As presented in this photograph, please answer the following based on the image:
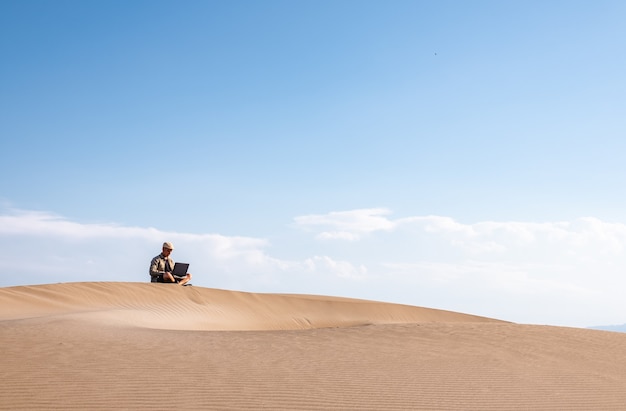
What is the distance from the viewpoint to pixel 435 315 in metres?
27.0

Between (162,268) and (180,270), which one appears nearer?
(162,268)

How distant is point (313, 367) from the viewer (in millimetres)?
7473

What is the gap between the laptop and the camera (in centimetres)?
1656

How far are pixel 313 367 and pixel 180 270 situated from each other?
981 cm

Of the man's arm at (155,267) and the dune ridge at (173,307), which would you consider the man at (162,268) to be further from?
the dune ridge at (173,307)

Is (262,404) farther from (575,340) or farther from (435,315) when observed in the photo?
(435,315)

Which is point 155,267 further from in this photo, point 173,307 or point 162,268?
point 173,307

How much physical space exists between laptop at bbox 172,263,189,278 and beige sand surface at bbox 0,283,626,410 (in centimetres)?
331

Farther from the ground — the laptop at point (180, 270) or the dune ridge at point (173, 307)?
the laptop at point (180, 270)

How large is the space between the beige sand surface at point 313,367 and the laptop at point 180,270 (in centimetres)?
331

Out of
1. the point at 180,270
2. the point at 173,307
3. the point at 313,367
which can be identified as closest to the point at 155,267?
the point at 180,270

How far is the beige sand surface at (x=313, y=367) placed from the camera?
19.5ft

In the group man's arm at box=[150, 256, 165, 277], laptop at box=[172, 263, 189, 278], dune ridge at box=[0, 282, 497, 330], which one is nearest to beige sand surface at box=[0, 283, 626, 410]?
dune ridge at box=[0, 282, 497, 330]

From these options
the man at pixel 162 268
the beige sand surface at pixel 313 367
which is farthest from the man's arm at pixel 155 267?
the beige sand surface at pixel 313 367
